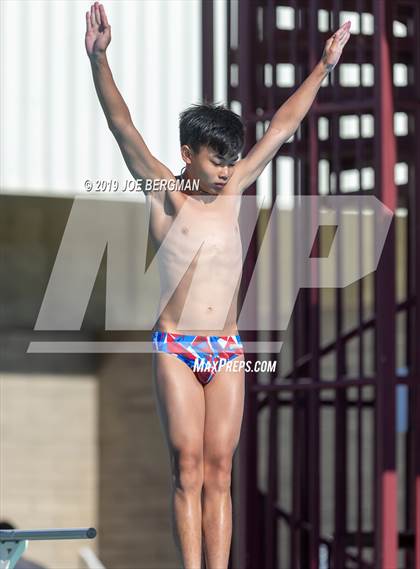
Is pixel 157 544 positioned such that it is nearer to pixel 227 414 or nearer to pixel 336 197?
pixel 336 197

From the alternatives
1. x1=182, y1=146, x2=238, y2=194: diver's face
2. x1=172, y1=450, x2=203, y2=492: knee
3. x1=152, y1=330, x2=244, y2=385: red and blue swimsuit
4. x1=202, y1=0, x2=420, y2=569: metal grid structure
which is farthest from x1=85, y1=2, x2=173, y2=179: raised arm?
x1=202, y1=0, x2=420, y2=569: metal grid structure

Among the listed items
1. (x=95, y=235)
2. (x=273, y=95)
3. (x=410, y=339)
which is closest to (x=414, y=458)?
(x=410, y=339)

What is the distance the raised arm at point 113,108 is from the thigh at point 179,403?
0.60m

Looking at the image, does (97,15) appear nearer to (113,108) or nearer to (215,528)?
(113,108)

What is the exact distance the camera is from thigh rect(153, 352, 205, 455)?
4.47 metres

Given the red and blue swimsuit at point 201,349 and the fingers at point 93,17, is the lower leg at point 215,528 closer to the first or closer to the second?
the red and blue swimsuit at point 201,349

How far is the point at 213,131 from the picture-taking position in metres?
4.55

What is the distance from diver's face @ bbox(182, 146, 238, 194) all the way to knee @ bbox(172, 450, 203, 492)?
84 cm

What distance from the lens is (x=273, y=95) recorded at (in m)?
8.22

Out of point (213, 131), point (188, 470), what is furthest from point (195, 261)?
point (188, 470)

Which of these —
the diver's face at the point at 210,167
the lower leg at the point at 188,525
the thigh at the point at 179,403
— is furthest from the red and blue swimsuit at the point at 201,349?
the diver's face at the point at 210,167

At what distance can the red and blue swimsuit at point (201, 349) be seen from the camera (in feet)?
14.9

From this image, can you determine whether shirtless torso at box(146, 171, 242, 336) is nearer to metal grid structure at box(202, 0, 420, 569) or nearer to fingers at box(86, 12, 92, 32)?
fingers at box(86, 12, 92, 32)

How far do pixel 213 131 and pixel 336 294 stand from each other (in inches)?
153
